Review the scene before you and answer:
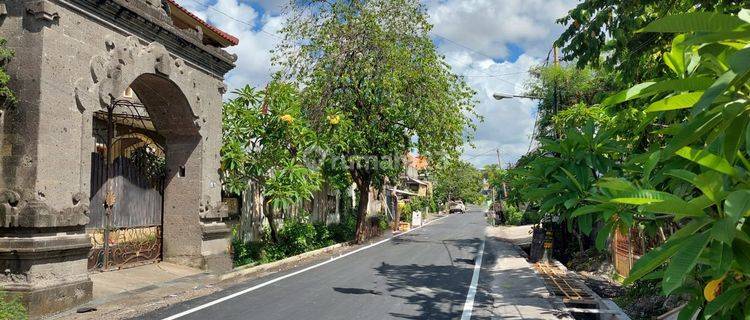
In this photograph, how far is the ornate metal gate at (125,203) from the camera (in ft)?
35.5

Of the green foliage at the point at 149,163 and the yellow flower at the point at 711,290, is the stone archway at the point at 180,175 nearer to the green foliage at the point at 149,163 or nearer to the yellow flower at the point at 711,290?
the green foliage at the point at 149,163

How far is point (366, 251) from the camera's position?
1919 cm

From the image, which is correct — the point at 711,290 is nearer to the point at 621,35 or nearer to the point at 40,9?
the point at 621,35

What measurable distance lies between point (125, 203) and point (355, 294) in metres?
5.38

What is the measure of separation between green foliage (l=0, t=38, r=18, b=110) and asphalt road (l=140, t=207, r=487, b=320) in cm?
384

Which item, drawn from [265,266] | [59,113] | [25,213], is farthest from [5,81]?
[265,266]

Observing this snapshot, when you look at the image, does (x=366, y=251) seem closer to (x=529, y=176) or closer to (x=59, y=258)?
(x=59, y=258)

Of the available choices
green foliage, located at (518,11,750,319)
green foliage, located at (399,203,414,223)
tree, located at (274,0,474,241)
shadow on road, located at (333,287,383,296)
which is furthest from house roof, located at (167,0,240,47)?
green foliage, located at (399,203,414,223)

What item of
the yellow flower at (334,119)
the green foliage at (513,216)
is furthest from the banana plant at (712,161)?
the green foliage at (513,216)

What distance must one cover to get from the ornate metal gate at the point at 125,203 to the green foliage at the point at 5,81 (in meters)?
2.18

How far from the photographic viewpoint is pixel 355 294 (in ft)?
33.6

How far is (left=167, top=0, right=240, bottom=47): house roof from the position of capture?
17.2 metres

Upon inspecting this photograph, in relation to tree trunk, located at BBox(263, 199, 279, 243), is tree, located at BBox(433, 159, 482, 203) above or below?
above

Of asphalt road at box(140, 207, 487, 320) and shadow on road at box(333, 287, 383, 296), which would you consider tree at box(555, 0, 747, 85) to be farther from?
shadow on road at box(333, 287, 383, 296)
